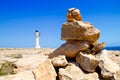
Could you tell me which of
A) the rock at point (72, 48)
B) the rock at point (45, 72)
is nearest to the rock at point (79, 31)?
the rock at point (72, 48)

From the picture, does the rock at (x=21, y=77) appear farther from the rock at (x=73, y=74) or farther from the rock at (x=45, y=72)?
the rock at (x=73, y=74)

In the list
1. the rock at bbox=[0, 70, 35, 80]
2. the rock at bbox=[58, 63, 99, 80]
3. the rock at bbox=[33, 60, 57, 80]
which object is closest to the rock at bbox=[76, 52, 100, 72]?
the rock at bbox=[58, 63, 99, 80]

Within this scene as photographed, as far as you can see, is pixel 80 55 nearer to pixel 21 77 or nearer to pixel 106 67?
pixel 106 67

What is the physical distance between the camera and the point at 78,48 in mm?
15531

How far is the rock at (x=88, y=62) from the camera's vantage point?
14969 mm

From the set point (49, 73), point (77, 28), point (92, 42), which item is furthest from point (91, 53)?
point (49, 73)

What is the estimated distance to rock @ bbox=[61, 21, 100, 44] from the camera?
607 inches

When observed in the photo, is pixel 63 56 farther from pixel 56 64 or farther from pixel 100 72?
pixel 100 72

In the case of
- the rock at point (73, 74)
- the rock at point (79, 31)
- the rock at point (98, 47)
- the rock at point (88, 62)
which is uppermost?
the rock at point (79, 31)

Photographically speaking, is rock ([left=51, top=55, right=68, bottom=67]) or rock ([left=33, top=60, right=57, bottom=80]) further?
rock ([left=51, top=55, right=68, bottom=67])

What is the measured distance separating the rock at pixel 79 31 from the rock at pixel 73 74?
174 centimetres

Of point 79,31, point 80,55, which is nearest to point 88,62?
point 80,55

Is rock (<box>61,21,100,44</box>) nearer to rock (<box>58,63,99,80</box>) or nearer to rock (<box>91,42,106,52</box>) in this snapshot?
rock (<box>91,42,106,52</box>)

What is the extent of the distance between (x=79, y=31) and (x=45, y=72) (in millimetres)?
3181
